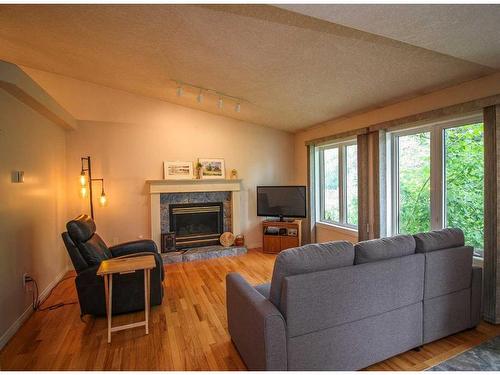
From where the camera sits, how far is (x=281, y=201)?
514 centimetres

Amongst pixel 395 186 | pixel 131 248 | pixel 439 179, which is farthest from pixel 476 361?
pixel 131 248

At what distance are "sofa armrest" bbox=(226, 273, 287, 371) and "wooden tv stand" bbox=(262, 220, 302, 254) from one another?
2.99 meters

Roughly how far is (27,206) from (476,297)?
463 centimetres

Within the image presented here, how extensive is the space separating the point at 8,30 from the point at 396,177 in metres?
5.10

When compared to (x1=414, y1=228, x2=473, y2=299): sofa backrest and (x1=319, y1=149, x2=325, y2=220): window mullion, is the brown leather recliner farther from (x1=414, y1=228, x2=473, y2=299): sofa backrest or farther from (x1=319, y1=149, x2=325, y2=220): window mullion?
(x1=319, y1=149, x2=325, y2=220): window mullion

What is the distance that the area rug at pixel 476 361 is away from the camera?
1.85 m

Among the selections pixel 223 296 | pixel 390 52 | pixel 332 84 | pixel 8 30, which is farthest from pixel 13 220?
pixel 390 52

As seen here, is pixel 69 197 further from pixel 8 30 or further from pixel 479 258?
pixel 479 258

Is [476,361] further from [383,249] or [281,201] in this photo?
[281,201]

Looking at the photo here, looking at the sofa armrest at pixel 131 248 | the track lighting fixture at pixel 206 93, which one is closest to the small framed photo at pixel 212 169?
the track lighting fixture at pixel 206 93

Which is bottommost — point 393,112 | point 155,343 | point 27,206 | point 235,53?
point 155,343

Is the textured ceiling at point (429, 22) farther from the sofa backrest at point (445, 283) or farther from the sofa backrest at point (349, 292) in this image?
the sofa backrest at point (349, 292)

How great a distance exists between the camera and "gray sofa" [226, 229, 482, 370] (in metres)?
1.58

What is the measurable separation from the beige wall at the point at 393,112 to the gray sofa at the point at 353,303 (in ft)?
4.98
